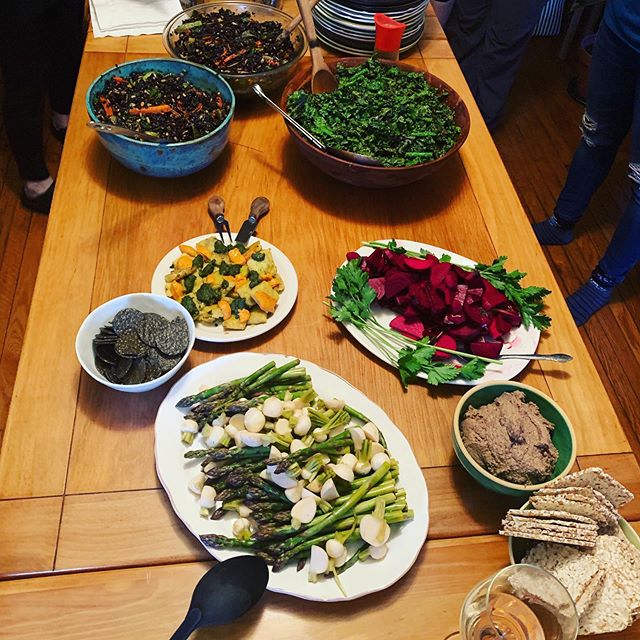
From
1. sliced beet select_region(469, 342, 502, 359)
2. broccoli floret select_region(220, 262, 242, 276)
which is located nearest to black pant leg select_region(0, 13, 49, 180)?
broccoli floret select_region(220, 262, 242, 276)

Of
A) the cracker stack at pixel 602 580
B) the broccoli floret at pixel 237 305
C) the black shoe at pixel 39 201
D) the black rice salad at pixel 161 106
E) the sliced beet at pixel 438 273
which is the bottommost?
the black shoe at pixel 39 201

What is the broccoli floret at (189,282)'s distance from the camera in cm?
130

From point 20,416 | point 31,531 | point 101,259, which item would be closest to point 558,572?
point 31,531

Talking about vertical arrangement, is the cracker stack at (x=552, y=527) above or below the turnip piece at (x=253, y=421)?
above

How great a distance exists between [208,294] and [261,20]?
1116 mm

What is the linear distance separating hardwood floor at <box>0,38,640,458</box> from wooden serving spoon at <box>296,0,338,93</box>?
1.50 m

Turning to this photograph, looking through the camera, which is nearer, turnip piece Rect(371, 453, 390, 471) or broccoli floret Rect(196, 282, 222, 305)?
turnip piece Rect(371, 453, 390, 471)

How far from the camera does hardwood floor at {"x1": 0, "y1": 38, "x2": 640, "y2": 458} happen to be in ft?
7.92

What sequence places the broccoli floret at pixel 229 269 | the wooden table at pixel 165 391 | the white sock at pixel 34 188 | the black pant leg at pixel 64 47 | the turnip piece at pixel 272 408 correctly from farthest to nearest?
the white sock at pixel 34 188 < the black pant leg at pixel 64 47 < the broccoli floret at pixel 229 269 < the turnip piece at pixel 272 408 < the wooden table at pixel 165 391

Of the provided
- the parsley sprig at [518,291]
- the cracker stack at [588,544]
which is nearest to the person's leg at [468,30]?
the parsley sprig at [518,291]

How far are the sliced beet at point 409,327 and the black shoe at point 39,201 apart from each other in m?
2.06

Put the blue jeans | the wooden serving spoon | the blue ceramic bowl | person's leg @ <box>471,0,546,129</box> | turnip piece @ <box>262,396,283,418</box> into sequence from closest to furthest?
turnip piece @ <box>262,396,283,418</box>, the blue ceramic bowl, the wooden serving spoon, the blue jeans, person's leg @ <box>471,0,546,129</box>

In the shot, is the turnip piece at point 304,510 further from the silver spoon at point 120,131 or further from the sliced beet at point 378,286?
the silver spoon at point 120,131

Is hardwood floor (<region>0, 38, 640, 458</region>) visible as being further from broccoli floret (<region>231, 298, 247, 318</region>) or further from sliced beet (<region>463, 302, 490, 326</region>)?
sliced beet (<region>463, 302, 490, 326</region>)
